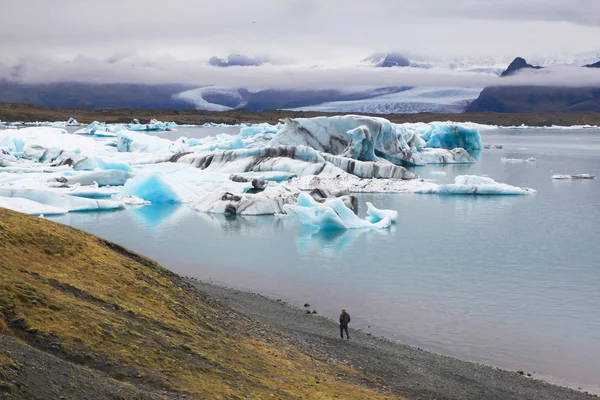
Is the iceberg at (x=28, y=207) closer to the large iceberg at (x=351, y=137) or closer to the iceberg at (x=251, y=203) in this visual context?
the iceberg at (x=251, y=203)

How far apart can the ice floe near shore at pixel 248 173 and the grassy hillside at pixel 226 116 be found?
5859cm

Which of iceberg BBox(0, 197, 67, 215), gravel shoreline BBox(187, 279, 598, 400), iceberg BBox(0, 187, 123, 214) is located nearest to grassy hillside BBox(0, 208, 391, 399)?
gravel shoreline BBox(187, 279, 598, 400)

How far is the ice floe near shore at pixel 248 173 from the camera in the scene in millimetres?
25828

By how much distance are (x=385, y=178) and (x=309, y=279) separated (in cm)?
2017

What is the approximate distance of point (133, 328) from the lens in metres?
7.62

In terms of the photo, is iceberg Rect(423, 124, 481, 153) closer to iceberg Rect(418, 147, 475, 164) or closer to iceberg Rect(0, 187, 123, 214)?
iceberg Rect(418, 147, 475, 164)

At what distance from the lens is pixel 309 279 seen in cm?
1684

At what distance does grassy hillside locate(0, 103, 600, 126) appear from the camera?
107 m

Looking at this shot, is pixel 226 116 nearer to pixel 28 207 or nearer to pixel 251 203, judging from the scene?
pixel 251 203

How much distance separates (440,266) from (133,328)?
38.6ft

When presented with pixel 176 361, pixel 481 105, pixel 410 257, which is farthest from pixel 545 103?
pixel 176 361

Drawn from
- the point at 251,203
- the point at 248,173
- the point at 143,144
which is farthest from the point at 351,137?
the point at 143,144

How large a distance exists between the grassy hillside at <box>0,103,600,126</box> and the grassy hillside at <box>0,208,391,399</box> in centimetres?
9557

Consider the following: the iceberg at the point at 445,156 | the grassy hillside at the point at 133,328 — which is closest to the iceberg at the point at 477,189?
the iceberg at the point at 445,156
